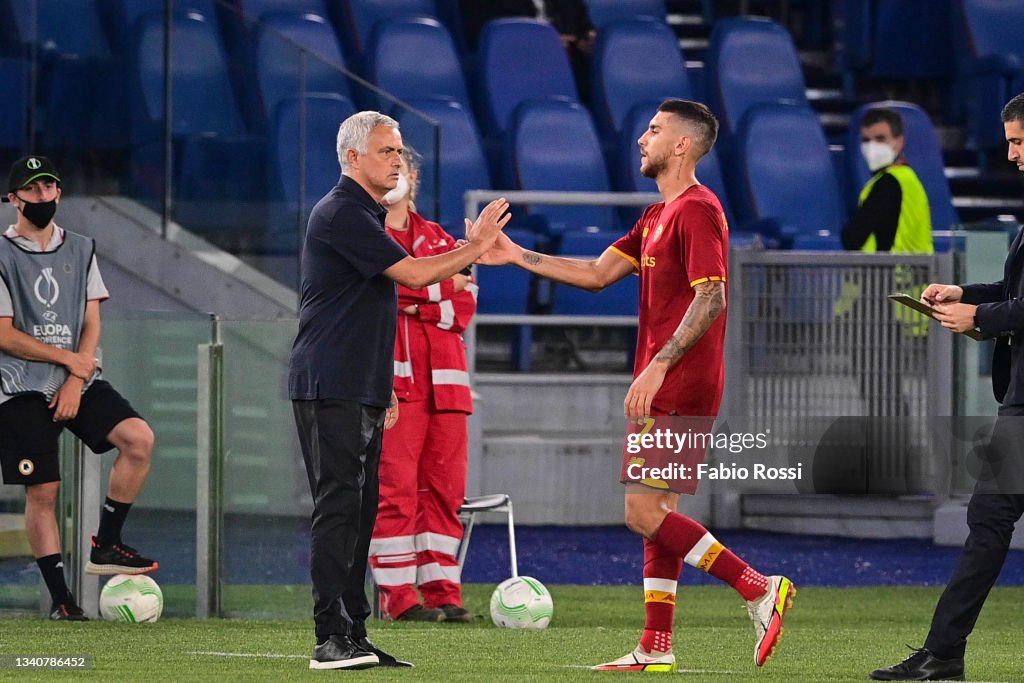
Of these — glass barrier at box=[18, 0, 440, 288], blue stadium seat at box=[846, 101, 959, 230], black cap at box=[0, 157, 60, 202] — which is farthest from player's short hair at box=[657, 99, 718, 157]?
Result: blue stadium seat at box=[846, 101, 959, 230]

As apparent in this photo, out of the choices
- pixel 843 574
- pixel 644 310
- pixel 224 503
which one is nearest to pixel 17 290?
pixel 224 503

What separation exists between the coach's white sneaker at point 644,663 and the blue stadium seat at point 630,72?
846 centimetres

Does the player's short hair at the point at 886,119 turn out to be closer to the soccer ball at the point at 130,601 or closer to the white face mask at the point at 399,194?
the white face mask at the point at 399,194

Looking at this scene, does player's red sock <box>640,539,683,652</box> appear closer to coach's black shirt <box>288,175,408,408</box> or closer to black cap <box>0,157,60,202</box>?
coach's black shirt <box>288,175,408,408</box>

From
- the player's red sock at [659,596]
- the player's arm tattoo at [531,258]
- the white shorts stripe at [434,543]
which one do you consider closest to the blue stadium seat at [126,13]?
the white shorts stripe at [434,543]

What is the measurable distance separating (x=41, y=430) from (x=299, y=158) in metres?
3.03

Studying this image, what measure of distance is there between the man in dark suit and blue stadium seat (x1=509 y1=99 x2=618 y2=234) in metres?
7.25

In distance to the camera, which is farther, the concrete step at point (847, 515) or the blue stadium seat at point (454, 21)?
the blue stadium seat at point (454, 21)

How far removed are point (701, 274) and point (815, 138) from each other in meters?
8.20

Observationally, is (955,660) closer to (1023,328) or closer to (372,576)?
(1023,328)

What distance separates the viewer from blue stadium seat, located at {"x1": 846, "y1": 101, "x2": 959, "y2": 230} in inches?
537

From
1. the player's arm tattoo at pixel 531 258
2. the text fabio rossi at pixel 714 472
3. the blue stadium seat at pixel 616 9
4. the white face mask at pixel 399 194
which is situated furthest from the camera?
the blue stadium seat at pixel 616 9

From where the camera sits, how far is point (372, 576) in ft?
26.1

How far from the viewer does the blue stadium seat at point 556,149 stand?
12891mm
